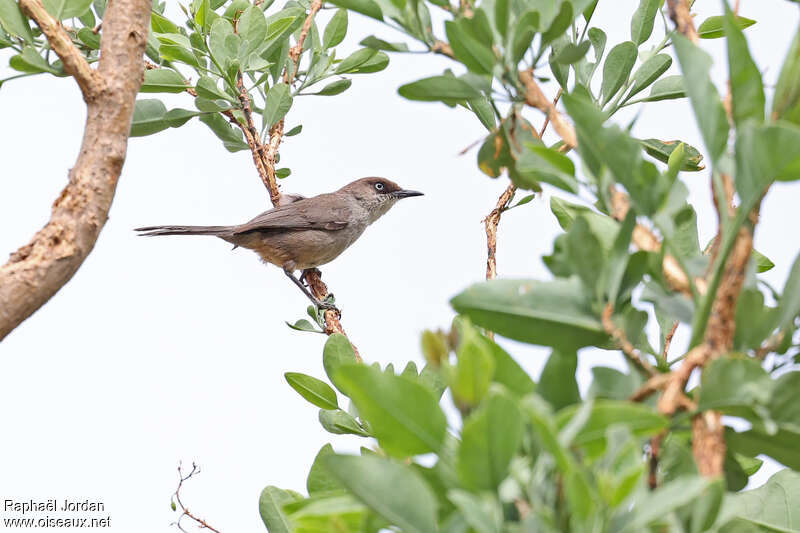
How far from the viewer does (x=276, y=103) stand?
407 cm

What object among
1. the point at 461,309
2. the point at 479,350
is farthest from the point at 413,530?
the point at 461,309

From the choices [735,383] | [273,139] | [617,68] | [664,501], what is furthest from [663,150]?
[273,139]

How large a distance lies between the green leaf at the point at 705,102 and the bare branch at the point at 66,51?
1.60m

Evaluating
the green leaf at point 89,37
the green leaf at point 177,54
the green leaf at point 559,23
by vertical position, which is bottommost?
the green leaf at point 559,23

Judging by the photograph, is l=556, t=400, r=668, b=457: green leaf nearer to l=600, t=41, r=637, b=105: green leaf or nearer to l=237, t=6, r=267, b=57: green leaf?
l=600, t=41, r=637, b=105: green leaf

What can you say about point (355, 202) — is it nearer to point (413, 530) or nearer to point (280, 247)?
point (280, 247)

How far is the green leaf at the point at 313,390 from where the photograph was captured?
2480mm

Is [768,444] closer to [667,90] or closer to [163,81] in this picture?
[667,90]

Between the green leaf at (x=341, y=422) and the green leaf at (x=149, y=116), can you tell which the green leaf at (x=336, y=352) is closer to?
the green leaf at (x=341, y=422)

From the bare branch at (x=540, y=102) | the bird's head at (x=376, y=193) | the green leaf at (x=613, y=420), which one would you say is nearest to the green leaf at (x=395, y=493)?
the green leaf at (x=613, y=420)

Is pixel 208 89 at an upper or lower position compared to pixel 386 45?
upper

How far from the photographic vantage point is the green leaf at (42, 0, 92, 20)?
248cm

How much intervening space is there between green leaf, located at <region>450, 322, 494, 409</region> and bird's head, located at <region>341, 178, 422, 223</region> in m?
8.00

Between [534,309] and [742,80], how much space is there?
43 centimetres
